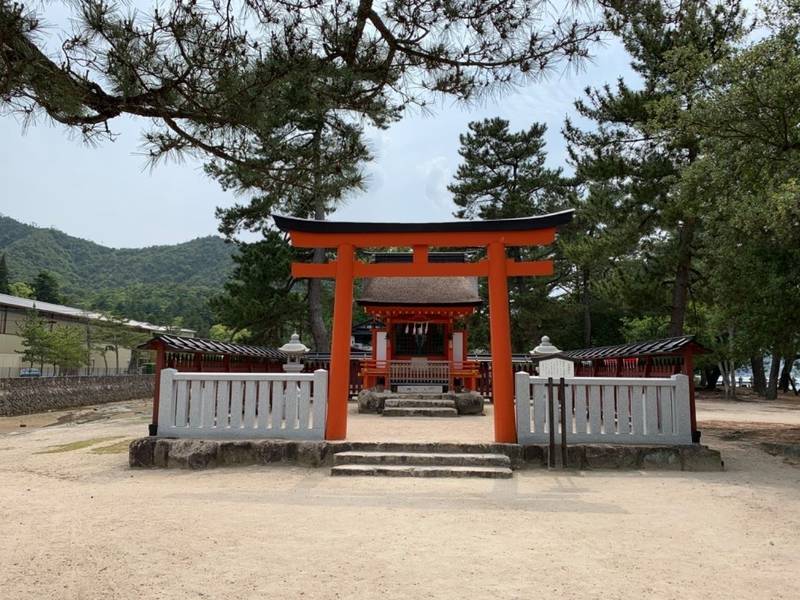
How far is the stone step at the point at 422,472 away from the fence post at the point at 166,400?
2.49 m

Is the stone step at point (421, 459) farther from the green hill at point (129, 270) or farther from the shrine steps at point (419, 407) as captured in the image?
the green hill at point (129, 270)

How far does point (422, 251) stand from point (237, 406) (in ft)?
11.7

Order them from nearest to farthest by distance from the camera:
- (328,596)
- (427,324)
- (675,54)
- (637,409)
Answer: (328,596) < (637,409) < (675,54) < (427,324)

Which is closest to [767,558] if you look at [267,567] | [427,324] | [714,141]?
[267,567]

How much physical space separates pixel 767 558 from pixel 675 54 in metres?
9.61

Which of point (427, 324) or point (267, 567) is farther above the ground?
point (427, 324)

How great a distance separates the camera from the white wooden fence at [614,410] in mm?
7074

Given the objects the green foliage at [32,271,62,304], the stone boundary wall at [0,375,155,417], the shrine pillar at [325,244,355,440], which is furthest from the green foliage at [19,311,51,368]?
the shrine pillar at [325,244,355,440]

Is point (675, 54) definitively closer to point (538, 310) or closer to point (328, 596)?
point (328, 596)

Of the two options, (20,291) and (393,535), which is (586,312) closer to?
(393,535)

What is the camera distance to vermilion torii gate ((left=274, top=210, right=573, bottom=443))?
26.1 ft

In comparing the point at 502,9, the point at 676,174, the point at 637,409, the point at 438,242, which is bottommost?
the point at 637,409

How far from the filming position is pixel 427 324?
17.0 m

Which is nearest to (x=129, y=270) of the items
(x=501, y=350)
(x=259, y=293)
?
(x=259, y=293)
